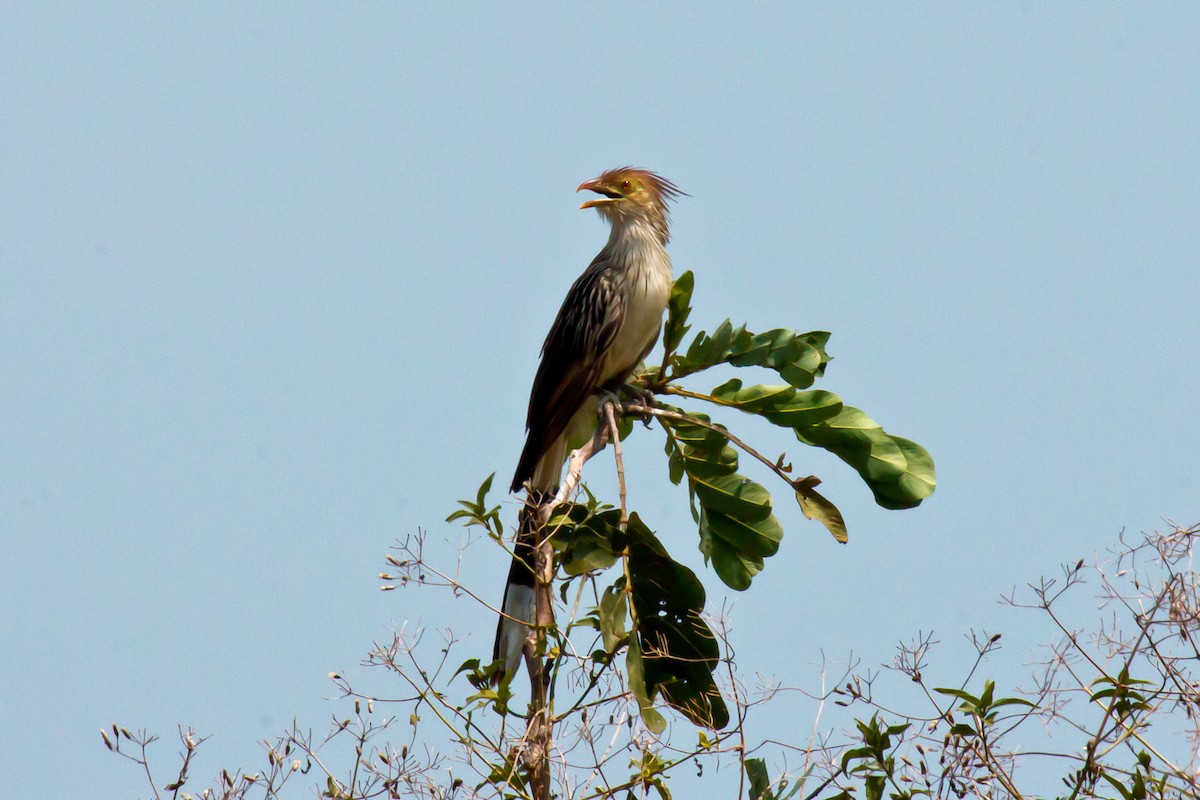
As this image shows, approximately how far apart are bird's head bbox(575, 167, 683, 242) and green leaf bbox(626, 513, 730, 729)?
2363mm

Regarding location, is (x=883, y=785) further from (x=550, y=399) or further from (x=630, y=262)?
(x=630, y=262)

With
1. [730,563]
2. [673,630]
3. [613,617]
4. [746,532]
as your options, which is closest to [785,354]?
[746,532]

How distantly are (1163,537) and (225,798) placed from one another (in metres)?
2.48

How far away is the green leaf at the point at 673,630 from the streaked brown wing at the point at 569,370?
1499mm

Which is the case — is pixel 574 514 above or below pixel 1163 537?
above

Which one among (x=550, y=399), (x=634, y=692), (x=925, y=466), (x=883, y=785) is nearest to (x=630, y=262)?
(x=550, y=399)

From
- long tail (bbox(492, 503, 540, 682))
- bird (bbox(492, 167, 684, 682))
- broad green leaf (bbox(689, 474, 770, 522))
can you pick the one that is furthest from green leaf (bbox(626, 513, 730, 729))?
bird (bbox(492, 167, 684, 682))

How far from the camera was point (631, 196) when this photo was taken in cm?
583

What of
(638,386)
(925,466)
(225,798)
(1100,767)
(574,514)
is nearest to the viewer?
(1100,767)

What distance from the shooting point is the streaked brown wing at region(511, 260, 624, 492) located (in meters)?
5.20

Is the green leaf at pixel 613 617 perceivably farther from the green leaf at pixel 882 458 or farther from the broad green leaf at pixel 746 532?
the green leaf at pixel 882 458

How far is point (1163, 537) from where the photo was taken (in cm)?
317

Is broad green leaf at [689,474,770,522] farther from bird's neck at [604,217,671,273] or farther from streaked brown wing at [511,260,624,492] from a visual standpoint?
bird's neck at [604,217,671,273]

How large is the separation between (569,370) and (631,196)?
1.04 meters
